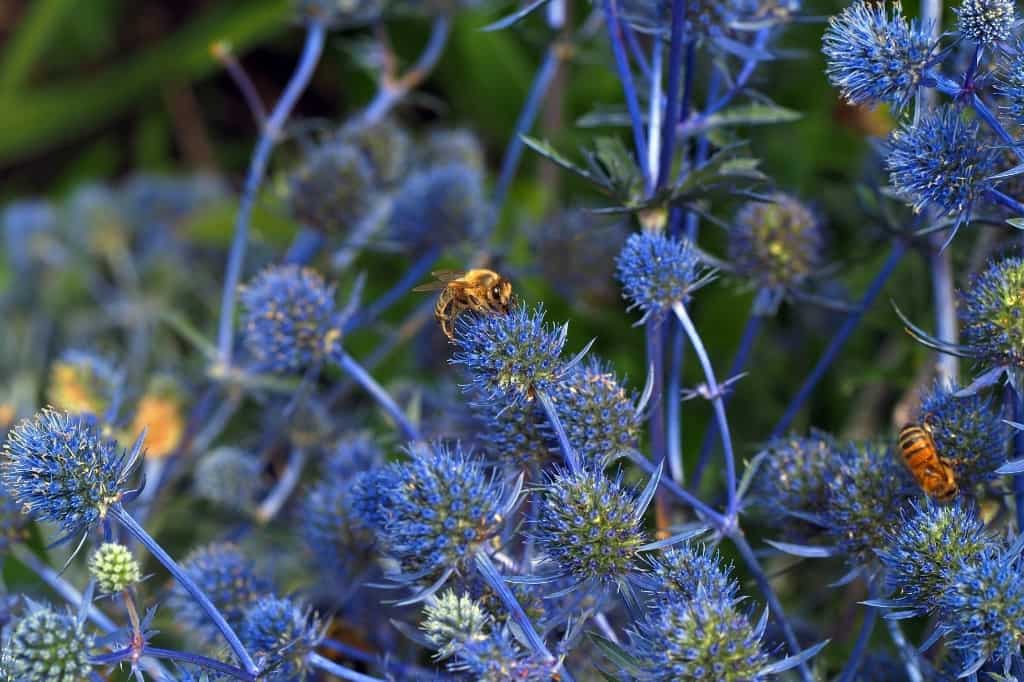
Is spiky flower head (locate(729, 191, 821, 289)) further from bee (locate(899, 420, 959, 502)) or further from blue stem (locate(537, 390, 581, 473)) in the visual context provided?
blue stem (locate(537, 390, 581, 473))

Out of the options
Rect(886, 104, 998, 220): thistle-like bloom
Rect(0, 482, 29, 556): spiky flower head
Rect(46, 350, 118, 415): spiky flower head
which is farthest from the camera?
Rect(46, 350, 118, 415): spiky flower head

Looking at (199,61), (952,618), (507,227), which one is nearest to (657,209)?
(952,618)

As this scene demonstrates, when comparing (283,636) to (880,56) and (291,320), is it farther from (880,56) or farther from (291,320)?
(880,56)

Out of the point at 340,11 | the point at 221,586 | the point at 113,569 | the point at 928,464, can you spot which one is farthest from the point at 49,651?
the point at 340,11

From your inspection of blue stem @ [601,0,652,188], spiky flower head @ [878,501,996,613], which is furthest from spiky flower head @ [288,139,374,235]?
spiky flower head @ [878,501,996,613]

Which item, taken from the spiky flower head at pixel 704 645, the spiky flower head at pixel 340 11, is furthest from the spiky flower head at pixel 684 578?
the spiky flower head at pixel 340 11

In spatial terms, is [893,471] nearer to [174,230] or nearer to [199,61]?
[174,230]
